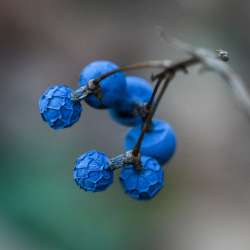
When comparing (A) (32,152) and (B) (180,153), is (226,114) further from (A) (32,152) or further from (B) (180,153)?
(A) (32,152)

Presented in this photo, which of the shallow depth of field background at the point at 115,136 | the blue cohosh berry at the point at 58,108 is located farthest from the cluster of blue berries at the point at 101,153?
the shallow depth of field background at the point at 115,136

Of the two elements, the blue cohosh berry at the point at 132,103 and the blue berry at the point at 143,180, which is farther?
the blue cohosh berry at the point at 132,103

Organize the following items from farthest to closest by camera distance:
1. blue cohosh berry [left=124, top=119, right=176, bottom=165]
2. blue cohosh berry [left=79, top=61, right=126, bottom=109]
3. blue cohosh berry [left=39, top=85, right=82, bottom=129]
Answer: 1. blue cohosh berry [left=124, top=119, right=176, bottom=165]
2. blue cohosh berry [left=79, top=61, right=126, bottom=109]
3. blue cohosh berry [left=39, top=85, right=82, bottom=129]

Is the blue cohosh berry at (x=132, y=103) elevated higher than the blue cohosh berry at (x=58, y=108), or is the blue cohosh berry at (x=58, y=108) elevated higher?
the blue cohosh berry at (x=132, y=103)


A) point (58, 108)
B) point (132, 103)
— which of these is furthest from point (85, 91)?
point (132, 103)

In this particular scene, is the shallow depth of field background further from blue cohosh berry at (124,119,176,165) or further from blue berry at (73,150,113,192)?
blue berry at (73,150,113,192)

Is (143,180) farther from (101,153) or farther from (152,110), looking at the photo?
(152,110)

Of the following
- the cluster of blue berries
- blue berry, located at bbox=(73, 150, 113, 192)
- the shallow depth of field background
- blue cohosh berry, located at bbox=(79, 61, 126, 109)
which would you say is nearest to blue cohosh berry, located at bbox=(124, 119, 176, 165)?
the cluster of blue berries

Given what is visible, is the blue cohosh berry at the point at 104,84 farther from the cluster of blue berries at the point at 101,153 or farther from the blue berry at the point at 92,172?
the blue berry at the point at 92,172
